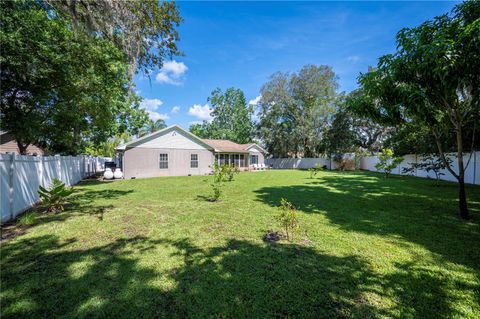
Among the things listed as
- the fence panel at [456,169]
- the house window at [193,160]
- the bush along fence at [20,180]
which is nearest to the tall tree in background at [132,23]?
the bush along fence at [20,180]

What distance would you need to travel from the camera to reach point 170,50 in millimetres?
6285

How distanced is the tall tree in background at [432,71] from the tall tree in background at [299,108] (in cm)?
2229

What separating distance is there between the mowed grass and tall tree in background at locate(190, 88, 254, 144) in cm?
3324

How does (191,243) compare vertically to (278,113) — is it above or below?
below

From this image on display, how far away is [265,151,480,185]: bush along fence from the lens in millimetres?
10680

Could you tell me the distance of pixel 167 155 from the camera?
1697 centimetres

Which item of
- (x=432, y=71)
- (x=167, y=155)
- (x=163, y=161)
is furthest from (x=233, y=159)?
(x=432, y=71)

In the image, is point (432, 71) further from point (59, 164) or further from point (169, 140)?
point (169, 140)

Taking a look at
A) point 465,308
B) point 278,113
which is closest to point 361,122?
point 278,113

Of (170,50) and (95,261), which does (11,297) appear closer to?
(95,261)

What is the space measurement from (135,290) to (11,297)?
1316mm

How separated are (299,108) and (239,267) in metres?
28.9

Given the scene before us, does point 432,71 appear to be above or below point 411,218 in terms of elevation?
above

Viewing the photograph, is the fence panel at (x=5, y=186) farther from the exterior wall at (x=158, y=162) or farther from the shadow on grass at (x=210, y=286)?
the exterior wall at (x=158, y=162)
